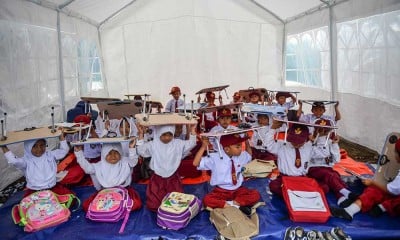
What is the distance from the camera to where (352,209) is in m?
3.94

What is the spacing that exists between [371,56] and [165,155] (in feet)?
17.6

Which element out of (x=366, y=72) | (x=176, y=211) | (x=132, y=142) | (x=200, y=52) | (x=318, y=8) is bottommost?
(x=176, y=211)

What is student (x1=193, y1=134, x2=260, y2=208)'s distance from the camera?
13.1 ft

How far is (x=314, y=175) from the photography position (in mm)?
4895

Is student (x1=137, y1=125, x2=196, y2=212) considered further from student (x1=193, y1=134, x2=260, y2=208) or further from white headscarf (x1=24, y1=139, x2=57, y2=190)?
white headscarf (x1=24, y1=139, x2=57, y2=190)

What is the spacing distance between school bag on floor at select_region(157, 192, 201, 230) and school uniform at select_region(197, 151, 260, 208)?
0.25m

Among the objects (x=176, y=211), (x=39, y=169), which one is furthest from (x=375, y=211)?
(x=39, y=169)

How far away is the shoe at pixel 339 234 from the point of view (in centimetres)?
351

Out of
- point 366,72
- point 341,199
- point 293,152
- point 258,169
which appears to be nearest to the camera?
point 341,199

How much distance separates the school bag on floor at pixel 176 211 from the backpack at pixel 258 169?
5.07ft

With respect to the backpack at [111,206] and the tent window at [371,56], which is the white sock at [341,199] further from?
the tent window at [371,56]

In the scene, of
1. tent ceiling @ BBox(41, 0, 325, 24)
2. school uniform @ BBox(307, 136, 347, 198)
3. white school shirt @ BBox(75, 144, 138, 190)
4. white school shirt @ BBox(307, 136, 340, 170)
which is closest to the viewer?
white school shirt @ BBox(75, 144, 138, 190)

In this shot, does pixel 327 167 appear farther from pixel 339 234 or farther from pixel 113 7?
pixel 113 7

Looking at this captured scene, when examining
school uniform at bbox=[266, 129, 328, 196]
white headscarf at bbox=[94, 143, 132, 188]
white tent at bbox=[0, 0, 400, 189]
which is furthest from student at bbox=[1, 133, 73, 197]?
school uniform at bbox=[266, 129, 328, 196]
